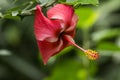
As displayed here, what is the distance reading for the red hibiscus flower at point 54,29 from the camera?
1.36 metres

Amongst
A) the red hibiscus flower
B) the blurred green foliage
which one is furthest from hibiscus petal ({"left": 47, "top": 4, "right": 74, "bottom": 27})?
the blurred green foliage

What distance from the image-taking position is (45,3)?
1.38 meters

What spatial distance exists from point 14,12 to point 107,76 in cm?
189

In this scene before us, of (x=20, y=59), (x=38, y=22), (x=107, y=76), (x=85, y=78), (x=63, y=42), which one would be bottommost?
(x=107, y=76)

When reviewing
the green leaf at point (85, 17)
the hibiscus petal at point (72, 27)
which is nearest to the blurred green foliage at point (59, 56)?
the green leaf at point (85, 17)

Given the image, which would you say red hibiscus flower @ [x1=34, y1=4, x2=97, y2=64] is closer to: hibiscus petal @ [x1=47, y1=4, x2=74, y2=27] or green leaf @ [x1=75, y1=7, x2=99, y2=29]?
hibiscus petal @ [x1=47, y1=4, x2=74, y2=27]

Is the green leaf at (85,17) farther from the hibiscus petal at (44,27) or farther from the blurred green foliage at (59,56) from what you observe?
the hibiscus petal at (44,27)

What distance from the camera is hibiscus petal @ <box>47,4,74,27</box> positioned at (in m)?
1.37

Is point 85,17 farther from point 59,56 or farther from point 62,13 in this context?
point 62,13

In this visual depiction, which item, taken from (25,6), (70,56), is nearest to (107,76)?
(70,56)

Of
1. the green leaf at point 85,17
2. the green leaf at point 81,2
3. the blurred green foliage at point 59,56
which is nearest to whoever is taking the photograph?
the green leaf at point 81,2

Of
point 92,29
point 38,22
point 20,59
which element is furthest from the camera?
point 92,29

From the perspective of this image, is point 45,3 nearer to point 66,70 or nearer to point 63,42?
point 63,42

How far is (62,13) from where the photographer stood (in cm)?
138
